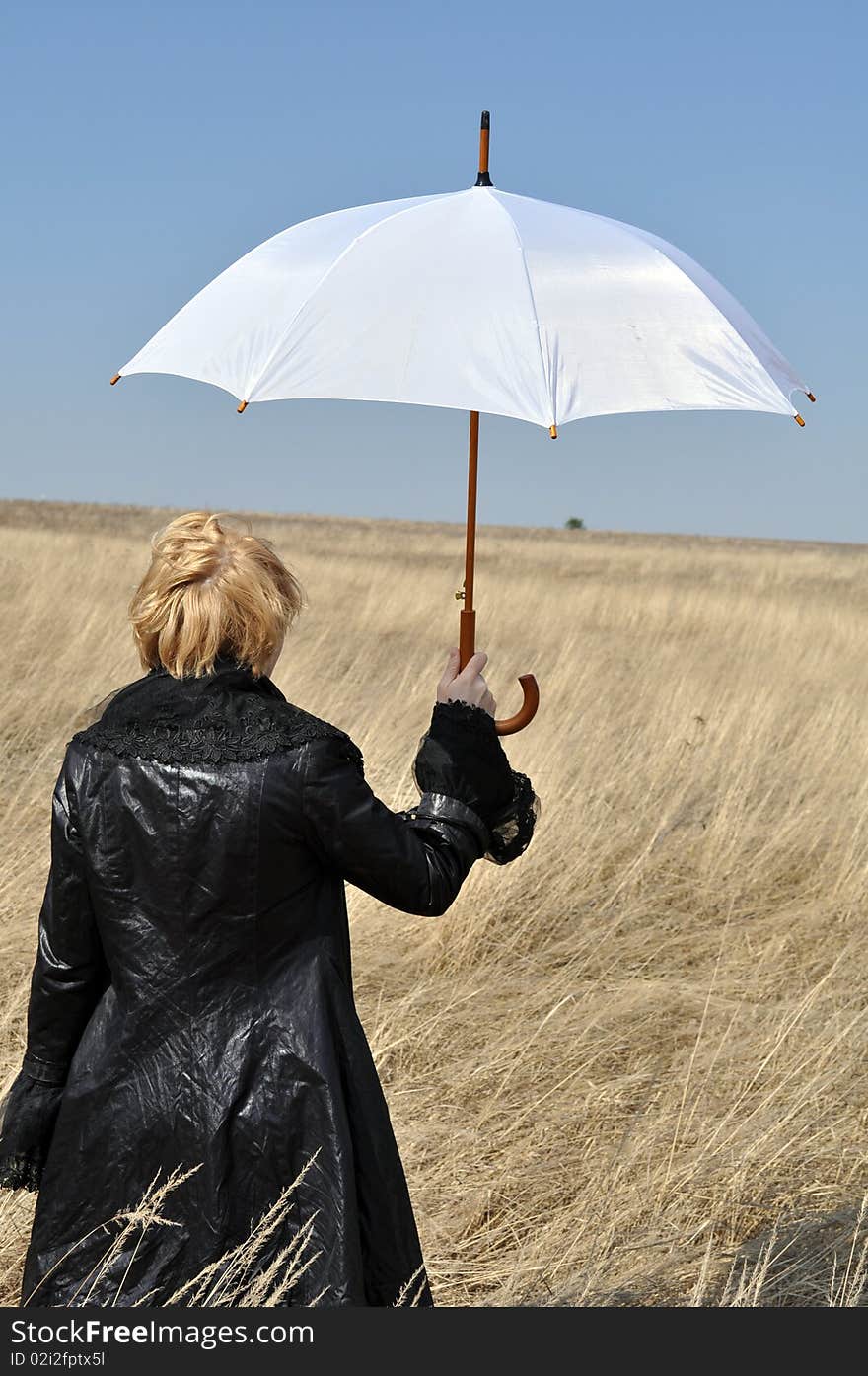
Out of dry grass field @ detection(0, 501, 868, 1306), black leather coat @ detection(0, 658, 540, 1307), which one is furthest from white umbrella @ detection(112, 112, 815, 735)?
dry grass field @ detection(0, 501, 868, 1306)

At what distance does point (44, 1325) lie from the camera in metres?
2.23

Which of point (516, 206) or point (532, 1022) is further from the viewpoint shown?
point (532, 1022)

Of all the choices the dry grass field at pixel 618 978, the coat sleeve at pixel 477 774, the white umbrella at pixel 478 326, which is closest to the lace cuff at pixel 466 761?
the coat sleeve at pixel 477 774

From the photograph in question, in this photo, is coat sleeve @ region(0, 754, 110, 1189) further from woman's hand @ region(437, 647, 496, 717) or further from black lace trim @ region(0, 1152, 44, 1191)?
woman's hand @ region(437, 647, 496, 717)

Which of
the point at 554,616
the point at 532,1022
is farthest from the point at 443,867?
the point at 554,616

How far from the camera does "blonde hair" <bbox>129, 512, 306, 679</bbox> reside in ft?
6.68

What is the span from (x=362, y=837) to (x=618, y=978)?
11.8 feet

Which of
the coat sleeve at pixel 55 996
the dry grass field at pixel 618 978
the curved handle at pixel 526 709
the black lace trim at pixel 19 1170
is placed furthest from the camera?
the dry grass field at pixel 618 978

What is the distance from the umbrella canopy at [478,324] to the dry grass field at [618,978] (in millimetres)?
1982

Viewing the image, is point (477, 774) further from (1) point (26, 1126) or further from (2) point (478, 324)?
(2) point (478, 324)

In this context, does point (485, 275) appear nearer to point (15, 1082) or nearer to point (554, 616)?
point (15, 1082)

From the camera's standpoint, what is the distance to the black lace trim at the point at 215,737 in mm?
1988

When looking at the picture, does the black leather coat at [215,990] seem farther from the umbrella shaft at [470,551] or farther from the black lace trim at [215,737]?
the umbrella shaft at [470,551]

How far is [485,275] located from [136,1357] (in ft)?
7.59
